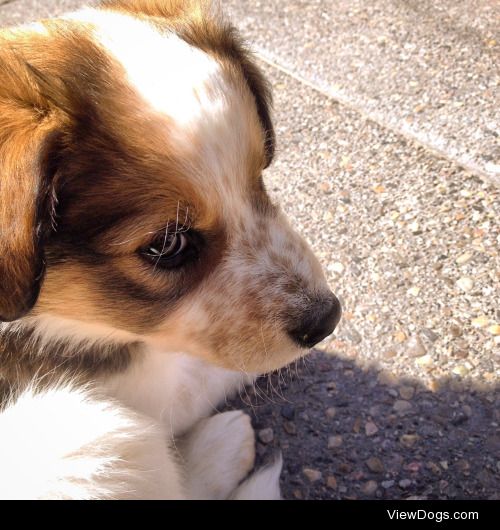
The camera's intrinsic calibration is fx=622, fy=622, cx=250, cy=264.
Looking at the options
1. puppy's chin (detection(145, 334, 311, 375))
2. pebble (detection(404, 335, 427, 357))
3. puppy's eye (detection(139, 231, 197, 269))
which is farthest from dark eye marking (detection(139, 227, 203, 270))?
pebble (detection(404, 335, 427, 357))

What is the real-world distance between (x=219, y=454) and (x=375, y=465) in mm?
473

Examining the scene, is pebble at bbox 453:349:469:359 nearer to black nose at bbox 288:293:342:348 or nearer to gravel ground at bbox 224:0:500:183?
black nose at bbox 288:293:342:348

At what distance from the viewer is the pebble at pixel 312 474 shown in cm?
190

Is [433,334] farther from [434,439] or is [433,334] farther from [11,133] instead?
[11,133]

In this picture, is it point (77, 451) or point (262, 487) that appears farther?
point (262, 487)

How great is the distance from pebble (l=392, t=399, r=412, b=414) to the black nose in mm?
533

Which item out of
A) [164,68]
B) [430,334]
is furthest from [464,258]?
[164,68]

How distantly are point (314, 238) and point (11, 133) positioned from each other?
1386 millimetres

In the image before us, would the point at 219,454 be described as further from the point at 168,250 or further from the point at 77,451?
the point at 168,250

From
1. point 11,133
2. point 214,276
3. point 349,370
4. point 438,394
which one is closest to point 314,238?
point 349,370

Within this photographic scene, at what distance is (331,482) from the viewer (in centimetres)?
188

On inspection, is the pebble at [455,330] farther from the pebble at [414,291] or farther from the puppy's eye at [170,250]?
the puppy's eye at [170,250]

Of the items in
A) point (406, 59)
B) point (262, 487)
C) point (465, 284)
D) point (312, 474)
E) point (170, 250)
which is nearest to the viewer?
point (170, 250)
